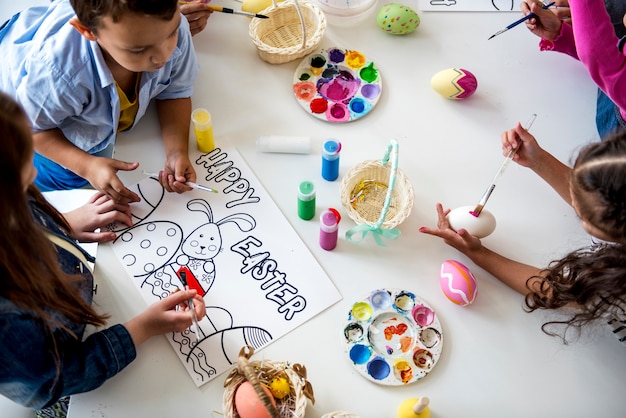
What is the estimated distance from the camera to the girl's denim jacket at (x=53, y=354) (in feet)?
2.50

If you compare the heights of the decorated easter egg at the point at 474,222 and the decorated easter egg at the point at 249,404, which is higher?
the decorated easter egg at the point at 474,222

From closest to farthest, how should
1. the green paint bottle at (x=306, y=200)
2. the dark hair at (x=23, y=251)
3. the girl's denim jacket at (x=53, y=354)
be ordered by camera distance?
the dark hair at (x=23, y=251) → the girl's denim jacket at (x=53, y=354) → the green paint bottle at (x=306, y=200)

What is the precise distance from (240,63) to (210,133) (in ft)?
0.75

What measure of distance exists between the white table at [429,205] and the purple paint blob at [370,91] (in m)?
0.02

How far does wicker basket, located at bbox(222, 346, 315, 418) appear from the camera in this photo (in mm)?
830

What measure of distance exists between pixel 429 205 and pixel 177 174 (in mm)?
485

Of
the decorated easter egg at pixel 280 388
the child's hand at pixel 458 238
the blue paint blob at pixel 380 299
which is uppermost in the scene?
the child's hand at pixel 458 238

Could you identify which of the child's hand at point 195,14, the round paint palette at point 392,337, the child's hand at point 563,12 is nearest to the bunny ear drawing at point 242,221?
the round paint palette at point 392,337

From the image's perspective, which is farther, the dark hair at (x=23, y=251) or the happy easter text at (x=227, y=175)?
the happy easter text at (x=227, y=175)

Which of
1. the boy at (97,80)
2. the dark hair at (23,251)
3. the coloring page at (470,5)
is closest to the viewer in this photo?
the dark hair at (23,251)

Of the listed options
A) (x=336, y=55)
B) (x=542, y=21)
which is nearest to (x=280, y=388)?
(x=336, y=55)

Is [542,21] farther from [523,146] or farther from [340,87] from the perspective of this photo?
[340,87]

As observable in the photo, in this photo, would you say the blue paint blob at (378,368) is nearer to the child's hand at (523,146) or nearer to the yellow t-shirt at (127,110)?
the child's hand at (523,146)

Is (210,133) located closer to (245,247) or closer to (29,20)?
(245,247)
